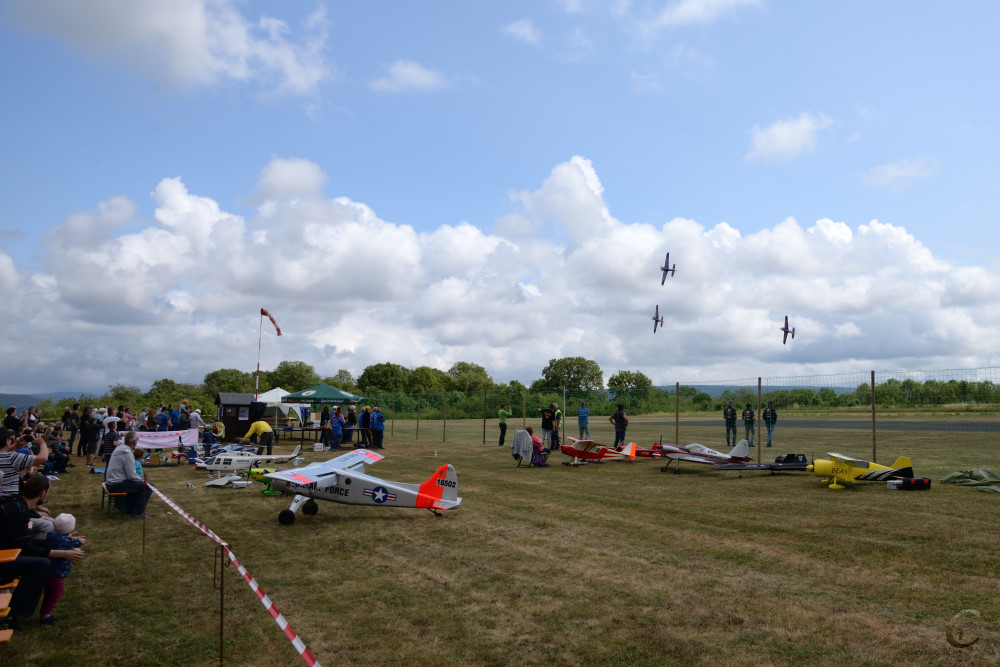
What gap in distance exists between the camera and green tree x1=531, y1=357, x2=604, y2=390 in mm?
114375

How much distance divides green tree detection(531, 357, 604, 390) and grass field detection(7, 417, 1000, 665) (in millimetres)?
101698

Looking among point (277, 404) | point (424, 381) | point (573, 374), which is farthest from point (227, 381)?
point (277, 404)

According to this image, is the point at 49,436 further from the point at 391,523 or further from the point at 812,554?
the point at 812,554

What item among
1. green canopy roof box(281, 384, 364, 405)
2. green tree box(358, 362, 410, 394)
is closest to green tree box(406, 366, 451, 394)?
green tree box(358, 362, 410, 394)

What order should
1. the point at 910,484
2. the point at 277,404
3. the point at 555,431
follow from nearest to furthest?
1. the point at 910,484
2. the point at 555,431
3. the point at 277,404

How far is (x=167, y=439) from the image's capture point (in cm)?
2289

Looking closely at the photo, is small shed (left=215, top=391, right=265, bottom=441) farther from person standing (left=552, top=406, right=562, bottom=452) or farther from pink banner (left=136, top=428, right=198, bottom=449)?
person standing (left=552, top=406, right=562, bottom=452)

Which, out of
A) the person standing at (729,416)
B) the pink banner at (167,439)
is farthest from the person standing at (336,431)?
the person standing at (729,416)

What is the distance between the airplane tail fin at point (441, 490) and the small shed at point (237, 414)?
1987cm

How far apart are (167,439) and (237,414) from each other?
5555 millimetres

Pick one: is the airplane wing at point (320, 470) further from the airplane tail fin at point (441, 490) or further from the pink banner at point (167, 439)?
the pink banner at point (167, 439)

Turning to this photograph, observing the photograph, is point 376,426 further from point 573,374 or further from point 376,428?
point 573,374

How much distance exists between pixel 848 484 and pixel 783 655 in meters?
10.0

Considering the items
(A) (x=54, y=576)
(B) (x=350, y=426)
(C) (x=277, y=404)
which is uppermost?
(C) (x=277, y=404)
